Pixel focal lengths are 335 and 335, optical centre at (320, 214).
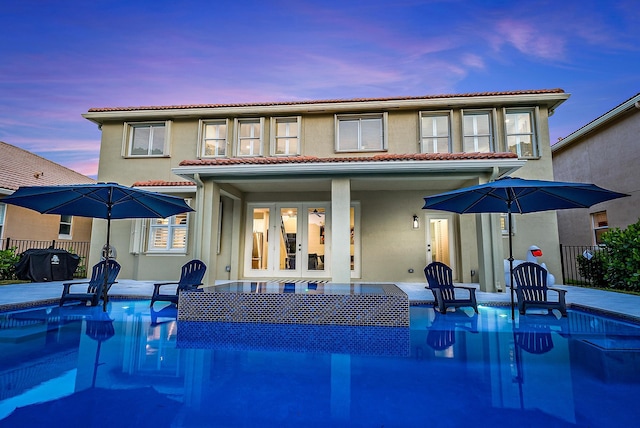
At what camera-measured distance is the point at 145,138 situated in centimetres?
1259

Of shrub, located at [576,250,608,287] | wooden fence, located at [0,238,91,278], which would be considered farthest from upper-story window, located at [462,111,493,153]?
wooden fence, located at [0,238,91,278]

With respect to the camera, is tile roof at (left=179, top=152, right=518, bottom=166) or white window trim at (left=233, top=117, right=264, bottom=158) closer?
tile roof at (left=179, top=152, right=518, bottom=166)

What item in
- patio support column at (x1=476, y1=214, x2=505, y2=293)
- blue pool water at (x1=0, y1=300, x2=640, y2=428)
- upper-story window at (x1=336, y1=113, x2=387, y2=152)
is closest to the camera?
blue pool water at (x1=0, y1=300, x2=640, y2=428)

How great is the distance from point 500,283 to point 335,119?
743 centimetres

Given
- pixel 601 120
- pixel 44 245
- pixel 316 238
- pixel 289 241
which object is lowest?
pixel 44 245

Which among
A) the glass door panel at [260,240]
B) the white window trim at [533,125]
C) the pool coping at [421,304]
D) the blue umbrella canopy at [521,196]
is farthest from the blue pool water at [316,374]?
the white window trim at [533,125]

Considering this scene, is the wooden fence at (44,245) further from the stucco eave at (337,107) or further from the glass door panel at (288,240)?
the glass door panel at (288,240)

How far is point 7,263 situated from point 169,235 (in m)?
5.51

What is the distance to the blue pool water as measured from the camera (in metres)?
2.51

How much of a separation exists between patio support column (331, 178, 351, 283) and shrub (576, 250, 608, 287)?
26.0 feet

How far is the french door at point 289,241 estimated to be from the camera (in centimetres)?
1132

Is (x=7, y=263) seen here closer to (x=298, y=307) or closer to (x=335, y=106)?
(x=298, y=307)

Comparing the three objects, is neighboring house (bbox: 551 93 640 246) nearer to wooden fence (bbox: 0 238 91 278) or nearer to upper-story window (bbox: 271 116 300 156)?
upper-story window (bbox: 271 116 300 156)

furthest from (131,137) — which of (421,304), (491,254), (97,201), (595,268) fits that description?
(595,268)
